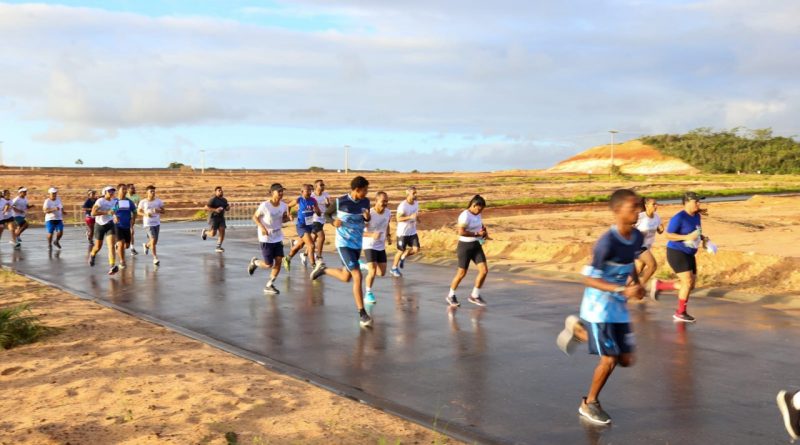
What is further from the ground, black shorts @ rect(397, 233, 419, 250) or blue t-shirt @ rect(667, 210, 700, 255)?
blue t-shirt @ rect(667, 210, 700, 255)

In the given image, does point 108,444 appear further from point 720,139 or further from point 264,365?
point 720,139

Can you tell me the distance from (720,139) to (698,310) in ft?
397

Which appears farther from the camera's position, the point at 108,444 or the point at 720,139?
the point at 720,139

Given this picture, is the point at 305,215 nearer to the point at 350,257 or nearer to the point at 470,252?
the point at 470,252

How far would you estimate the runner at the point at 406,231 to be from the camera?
55.2 ft

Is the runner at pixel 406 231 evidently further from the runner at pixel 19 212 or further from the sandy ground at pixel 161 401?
the runner at pixel 19 212

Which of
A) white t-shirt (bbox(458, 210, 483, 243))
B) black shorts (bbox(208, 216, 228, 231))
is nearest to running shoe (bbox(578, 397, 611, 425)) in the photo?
white t-shirt (bbox(458, 210, 483, 243))

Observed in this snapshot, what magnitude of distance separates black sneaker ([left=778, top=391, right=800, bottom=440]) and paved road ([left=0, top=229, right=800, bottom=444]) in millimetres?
347

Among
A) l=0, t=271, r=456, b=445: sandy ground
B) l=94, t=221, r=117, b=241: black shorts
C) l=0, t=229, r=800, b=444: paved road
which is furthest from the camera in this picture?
l=94, t=221, r=117, b=241: black shorts

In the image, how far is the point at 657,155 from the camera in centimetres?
12469

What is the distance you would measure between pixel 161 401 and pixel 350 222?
500 cm

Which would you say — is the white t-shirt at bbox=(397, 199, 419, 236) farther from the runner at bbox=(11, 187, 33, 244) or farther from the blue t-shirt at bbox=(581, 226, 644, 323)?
the runner at bbox=(11, 187, 33, 244)

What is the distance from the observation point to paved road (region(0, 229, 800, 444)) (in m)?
6.44

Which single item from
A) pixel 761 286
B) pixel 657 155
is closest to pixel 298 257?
pixel 761 286
